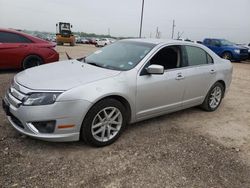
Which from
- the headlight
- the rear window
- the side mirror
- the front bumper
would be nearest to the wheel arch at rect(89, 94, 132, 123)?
the front bumper

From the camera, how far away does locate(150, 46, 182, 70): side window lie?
13.8 ft

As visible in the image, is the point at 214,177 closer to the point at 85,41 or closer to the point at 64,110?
the point at 64,110

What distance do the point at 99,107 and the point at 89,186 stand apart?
1026 millimetres

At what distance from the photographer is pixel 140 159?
3338 mm

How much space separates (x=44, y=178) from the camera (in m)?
2.81

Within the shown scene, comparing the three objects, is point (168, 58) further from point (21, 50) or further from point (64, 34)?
point (64, 34)

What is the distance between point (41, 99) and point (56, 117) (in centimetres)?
28

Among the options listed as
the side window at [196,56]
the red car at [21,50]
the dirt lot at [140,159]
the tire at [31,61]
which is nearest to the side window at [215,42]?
the red car at [21,50]

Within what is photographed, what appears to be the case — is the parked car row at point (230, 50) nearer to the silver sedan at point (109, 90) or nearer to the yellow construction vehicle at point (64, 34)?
the silver sedan at point (109, 90)

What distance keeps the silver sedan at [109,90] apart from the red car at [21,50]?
4053 mm

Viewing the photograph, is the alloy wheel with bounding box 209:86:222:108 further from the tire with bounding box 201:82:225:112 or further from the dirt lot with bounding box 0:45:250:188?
the dirt lot with bounding box 0:45:250:188

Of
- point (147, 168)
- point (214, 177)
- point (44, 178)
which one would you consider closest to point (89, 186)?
point (44, 178)

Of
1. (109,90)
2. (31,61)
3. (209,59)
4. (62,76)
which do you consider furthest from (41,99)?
(31,61)

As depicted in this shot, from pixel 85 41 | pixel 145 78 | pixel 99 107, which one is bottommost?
pixel 85 41
